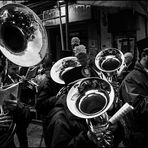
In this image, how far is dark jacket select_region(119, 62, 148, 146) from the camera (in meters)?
2.60

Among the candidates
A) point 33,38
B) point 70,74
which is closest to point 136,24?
point 33,38

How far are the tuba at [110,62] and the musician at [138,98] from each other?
1.85 metres

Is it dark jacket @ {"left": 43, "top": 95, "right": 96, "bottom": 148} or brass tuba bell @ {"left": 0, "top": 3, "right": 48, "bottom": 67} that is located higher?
brass tuba bell @ {"left": 0, "top": 3, "right": 48, "bottom": 67}

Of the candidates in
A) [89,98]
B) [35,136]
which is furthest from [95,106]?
[35,136]

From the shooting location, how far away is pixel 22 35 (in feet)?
10.5

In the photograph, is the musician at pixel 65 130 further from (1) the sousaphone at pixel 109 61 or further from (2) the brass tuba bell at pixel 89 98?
(1) the sousaphone at pixel 109 61

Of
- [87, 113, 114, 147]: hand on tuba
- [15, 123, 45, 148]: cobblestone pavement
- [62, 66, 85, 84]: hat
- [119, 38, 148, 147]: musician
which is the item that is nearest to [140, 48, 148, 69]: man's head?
[119, 38, 148, 147]: musician

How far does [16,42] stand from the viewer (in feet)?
10.2

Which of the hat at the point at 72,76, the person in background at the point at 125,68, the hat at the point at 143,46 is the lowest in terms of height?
the person in background at the point at 125,68

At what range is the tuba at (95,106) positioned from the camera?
6.18 ft

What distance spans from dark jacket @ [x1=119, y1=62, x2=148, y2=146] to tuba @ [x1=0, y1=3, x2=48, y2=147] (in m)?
1.10

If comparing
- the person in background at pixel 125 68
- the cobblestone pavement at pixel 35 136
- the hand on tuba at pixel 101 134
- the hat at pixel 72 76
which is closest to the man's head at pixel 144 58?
the hat at pixel 72 76

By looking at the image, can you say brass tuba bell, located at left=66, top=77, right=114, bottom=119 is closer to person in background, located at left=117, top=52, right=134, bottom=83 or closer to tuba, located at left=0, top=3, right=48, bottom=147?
tuba, located at left=0, top=3, right=48, bottom=147

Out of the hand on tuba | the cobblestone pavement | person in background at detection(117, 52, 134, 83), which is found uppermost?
person in background at detection(117, 52, 134, 83)
